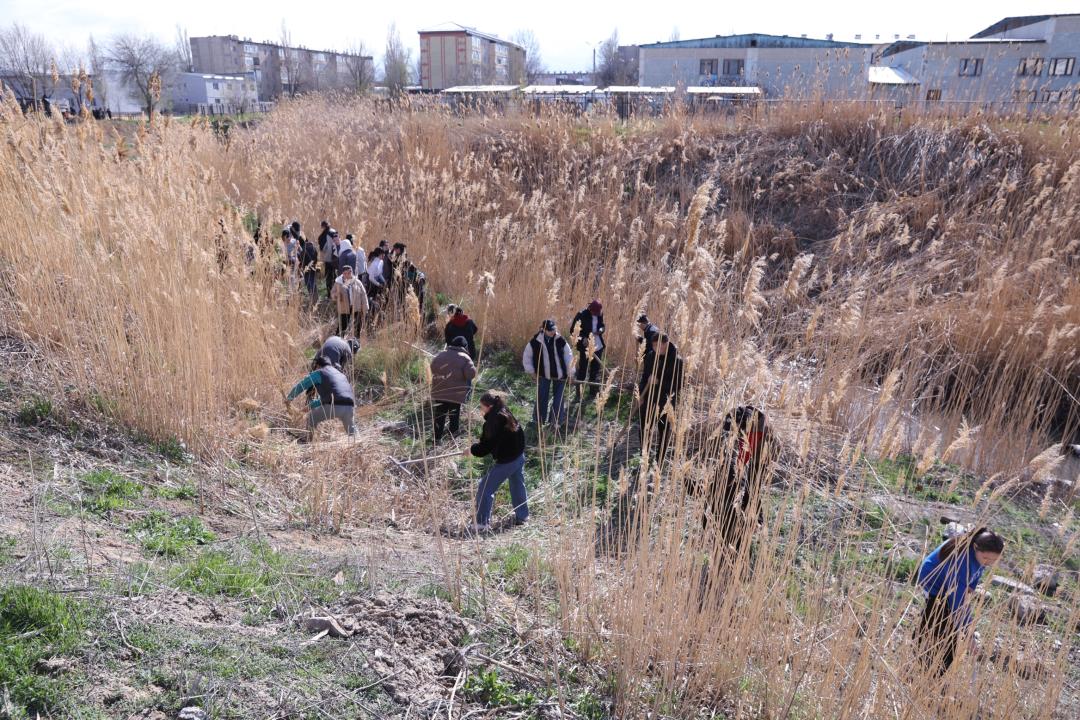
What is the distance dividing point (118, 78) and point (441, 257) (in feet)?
202

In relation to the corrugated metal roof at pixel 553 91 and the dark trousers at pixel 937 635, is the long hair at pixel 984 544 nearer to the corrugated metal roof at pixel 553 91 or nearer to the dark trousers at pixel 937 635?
the dark trousers at pixel 937 635

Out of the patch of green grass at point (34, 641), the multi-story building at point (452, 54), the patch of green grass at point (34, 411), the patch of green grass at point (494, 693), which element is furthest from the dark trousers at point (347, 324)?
the multi-story building at point (452, 54)

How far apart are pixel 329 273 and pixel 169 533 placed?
7046mm

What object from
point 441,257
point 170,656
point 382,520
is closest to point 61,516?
point 170,656

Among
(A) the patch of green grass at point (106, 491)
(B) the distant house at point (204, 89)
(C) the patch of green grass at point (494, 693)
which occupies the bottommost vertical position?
(C) the patch of green grass at point (494, 693)

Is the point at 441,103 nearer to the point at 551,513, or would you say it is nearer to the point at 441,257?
the point at 441,257

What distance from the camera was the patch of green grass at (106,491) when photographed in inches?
136

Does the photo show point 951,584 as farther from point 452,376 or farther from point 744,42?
point 744,42

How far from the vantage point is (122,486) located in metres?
3.71

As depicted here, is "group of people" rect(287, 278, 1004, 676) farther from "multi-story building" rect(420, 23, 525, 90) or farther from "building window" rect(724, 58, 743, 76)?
"multi-story building" rect(420, 23, 525, 90)

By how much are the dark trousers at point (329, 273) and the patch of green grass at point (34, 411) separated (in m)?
5.50

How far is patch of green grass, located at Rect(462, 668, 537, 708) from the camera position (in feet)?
8.46

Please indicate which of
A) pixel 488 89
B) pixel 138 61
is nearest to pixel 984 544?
pixel 488 89

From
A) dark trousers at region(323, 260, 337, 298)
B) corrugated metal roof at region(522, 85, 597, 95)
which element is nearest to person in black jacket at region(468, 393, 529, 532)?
dark trousers at region(323, 260, 337, 298)
